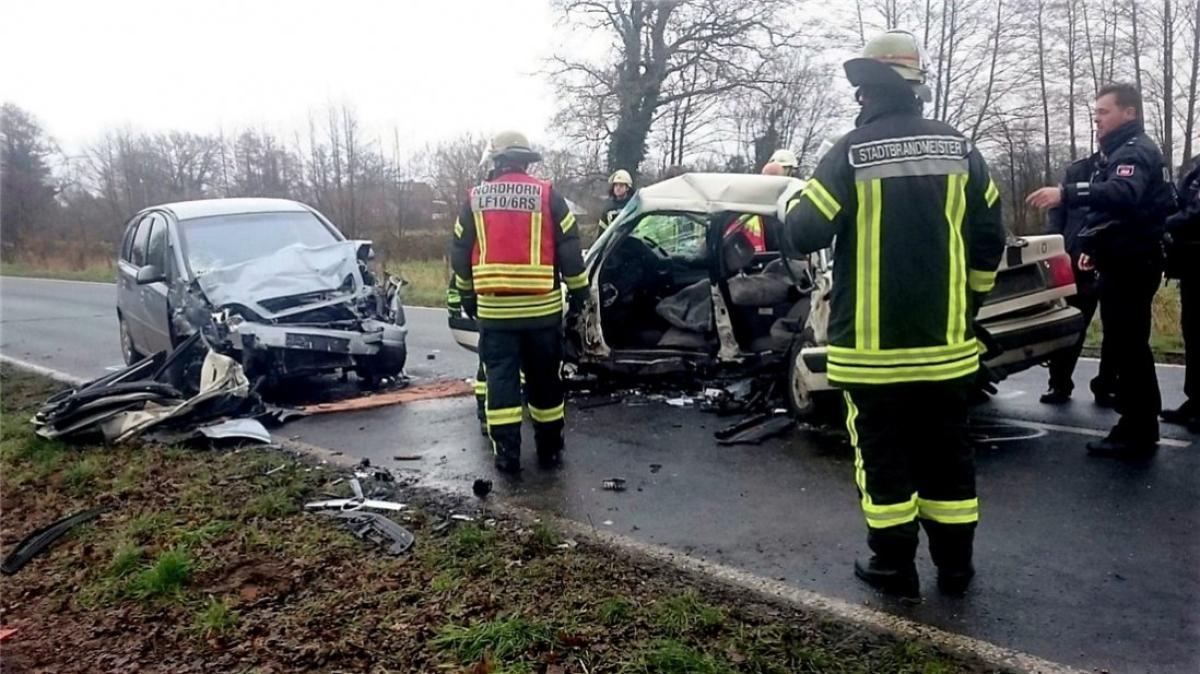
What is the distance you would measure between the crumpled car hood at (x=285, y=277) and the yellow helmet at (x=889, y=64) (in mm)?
5385

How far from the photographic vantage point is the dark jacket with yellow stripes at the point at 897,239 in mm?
3188

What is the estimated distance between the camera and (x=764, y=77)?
2780 centimetres

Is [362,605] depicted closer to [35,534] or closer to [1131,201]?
[35,534]

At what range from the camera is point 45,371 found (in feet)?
31.9

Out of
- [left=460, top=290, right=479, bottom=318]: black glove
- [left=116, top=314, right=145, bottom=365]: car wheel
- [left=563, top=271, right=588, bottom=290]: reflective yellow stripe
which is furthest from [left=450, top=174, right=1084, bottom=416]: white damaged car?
[left=116, top=314, right=145, bottom=365]: car wheel

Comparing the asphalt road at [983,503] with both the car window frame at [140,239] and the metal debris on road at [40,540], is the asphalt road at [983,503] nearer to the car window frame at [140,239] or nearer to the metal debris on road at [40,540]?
the metal debris on road at [40,540]

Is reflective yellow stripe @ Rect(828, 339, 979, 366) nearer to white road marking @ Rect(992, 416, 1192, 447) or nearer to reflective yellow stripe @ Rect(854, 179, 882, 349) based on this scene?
reflective yellow stripe @ Rect(854, 179, 882, 349)

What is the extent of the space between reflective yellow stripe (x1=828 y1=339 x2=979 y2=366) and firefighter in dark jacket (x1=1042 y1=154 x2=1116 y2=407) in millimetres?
2934

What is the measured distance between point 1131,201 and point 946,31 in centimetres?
2402

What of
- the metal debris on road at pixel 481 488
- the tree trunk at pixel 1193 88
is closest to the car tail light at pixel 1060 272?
the metal debris on road at pixel 481 488

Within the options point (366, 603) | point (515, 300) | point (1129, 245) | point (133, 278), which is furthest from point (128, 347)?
point (1129, 245)

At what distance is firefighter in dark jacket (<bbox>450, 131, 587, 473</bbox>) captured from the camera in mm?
5074

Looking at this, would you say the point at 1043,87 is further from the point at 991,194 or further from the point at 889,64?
the point at 889,64

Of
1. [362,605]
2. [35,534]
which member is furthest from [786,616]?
[35,534]
